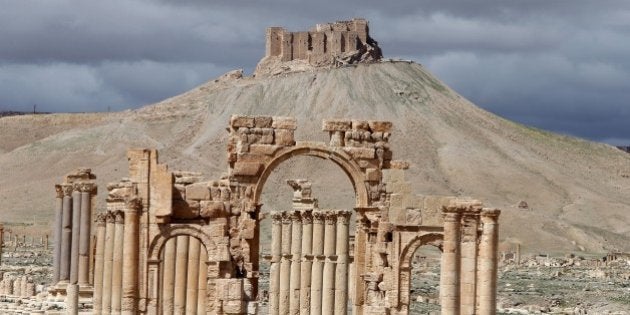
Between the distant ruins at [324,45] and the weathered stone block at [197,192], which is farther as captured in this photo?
the distant ruins at [324,45]

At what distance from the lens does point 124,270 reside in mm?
31875

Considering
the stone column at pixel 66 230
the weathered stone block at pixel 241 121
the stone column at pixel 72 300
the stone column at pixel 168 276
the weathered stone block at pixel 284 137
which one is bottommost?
the stone column at pixel 72 300

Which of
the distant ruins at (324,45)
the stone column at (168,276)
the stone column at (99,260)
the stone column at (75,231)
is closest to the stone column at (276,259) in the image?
the stone column at (75,231)

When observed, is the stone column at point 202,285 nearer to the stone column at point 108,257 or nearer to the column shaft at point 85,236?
the stone column at point 108,257

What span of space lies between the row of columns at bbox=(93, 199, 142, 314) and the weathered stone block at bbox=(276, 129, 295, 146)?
16.5ft

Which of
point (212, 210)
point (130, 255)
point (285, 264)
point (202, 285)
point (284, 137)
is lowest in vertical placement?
point (202, 285)

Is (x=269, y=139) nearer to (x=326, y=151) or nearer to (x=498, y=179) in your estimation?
(x=326, y=151)

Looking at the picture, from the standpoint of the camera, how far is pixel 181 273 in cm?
3384

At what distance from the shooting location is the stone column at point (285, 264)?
40438 millimetres

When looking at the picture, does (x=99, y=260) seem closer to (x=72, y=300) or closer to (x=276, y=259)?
(x=72, y=300)

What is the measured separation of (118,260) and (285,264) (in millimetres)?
9855

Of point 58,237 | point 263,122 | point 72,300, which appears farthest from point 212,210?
point 58,237

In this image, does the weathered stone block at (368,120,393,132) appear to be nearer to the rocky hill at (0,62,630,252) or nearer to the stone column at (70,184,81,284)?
the stone column at (70,184,81,284)

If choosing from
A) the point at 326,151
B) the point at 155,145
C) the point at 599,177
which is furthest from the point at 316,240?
the point at 599,177
